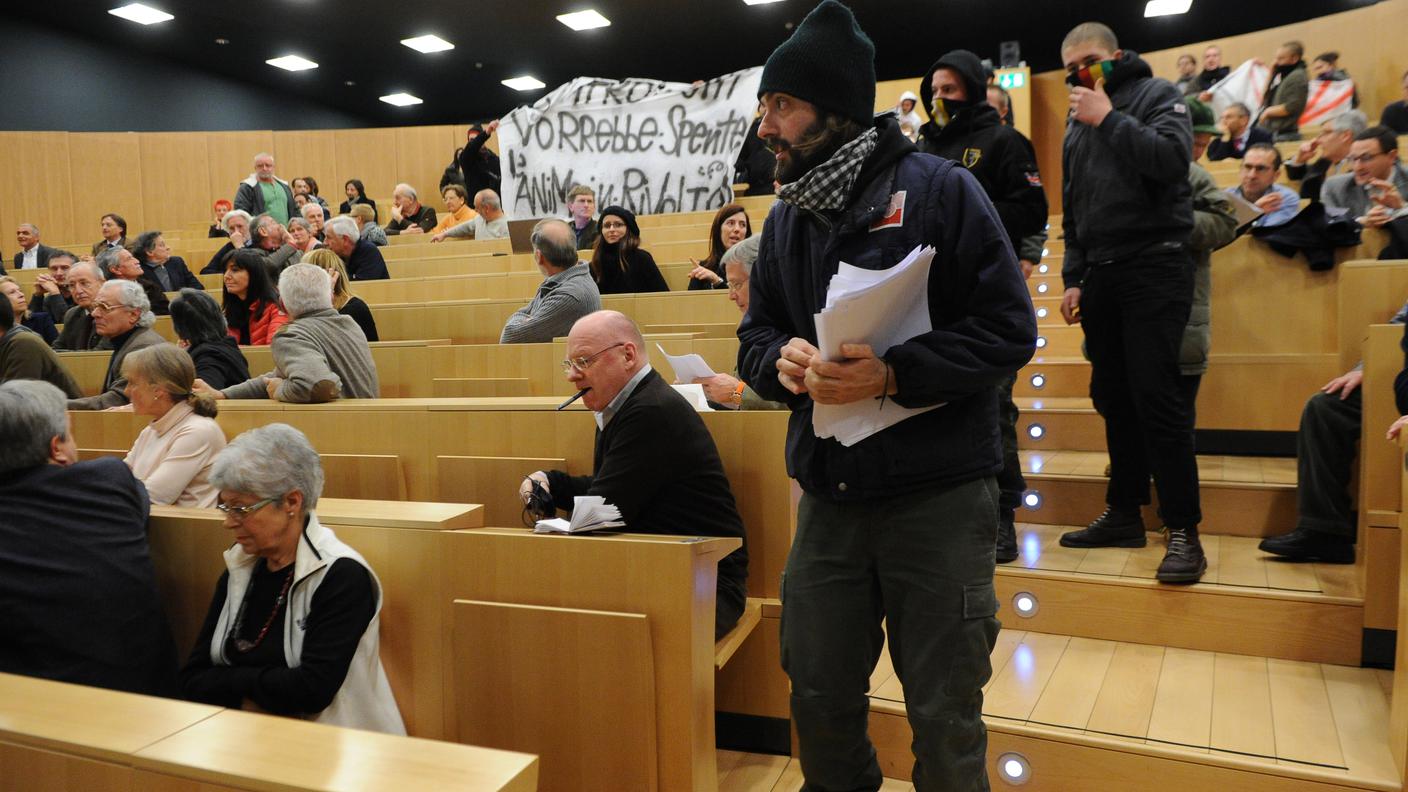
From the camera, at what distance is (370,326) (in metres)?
4.09

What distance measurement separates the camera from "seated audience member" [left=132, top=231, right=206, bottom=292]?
6145mm

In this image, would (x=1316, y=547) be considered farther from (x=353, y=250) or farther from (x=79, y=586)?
(x=353, y=250)

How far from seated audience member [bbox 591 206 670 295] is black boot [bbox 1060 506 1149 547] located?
2.43 meters

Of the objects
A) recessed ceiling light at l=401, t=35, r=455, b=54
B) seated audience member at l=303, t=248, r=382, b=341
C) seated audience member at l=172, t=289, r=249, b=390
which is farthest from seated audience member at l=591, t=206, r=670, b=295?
recessed ceiling light at l=401, t=35, r=455, b=54

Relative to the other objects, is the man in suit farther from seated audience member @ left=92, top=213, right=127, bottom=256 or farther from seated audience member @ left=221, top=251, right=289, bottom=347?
seated audience member @ left=221, top=251, right=289, bottom=347

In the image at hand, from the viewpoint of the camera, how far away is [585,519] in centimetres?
175

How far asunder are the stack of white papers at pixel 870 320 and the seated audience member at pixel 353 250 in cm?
461

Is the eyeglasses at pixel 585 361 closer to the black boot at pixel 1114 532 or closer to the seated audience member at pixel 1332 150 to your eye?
the black boot at pixel 1114 532

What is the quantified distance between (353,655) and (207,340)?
2.27m

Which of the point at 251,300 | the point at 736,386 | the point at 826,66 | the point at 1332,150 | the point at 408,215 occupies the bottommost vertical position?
the point at 736,386

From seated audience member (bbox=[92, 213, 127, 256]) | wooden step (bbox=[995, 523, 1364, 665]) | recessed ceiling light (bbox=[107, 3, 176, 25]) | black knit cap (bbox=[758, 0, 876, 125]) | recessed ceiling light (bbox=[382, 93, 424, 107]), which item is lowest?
wooden step (bbox=[995, 523, 1364, 665])

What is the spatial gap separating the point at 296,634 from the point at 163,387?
1.16m

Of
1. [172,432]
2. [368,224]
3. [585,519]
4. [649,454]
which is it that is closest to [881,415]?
[585,519]

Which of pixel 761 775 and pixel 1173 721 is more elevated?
pixel 1173 721
